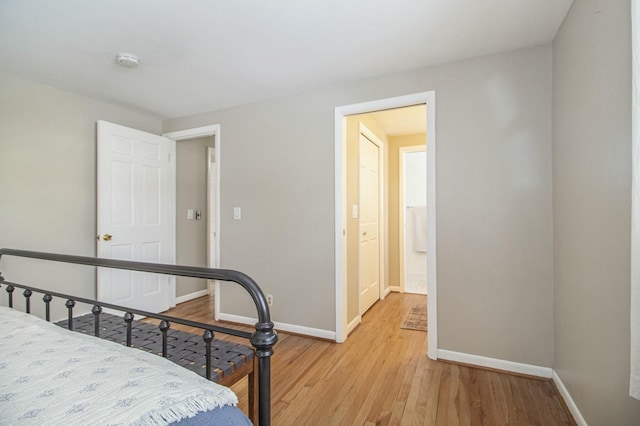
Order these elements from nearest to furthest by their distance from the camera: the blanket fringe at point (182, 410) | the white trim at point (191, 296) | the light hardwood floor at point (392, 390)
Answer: the blanket fringe at point (182, 410)
the light hardwood floor at point (392, 390)
the white trim at point (191, 296)

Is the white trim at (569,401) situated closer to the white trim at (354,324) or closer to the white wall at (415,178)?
the white trim at (354,324)

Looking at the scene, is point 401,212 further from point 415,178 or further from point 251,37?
point 251,37

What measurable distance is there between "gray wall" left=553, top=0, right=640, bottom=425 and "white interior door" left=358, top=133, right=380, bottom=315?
180 centimetres

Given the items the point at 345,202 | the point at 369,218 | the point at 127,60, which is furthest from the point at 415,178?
the point at 127,60

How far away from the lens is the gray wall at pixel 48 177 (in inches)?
97.8

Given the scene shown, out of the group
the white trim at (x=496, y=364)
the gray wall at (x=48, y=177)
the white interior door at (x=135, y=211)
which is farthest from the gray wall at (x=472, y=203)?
the gray wall at (x=48, y=177)

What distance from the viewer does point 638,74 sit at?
3.03 ft

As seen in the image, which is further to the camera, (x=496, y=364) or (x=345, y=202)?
(x=345, y=202)

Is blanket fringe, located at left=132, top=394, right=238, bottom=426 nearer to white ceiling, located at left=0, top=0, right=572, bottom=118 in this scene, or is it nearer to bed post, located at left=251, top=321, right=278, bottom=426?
bed post, located at left=251, top=321, right=278, bottom=426

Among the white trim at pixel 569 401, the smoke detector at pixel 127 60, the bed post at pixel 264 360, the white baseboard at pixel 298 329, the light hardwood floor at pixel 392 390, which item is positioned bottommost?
the light hardwood floor at pixel 392 390

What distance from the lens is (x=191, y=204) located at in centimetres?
408

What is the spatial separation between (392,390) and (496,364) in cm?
83

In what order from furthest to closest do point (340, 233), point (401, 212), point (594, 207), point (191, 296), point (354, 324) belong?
point (401, 212), point (191, 296), point (354, 324), point (340, 233), point (594, 207)

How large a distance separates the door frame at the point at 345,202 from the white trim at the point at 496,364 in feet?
0.35
